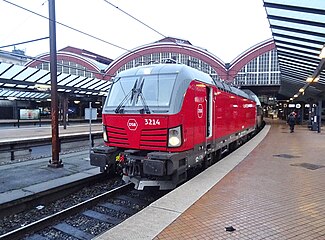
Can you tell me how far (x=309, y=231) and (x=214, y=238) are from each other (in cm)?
135

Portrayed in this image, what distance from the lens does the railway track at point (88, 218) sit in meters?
5.10

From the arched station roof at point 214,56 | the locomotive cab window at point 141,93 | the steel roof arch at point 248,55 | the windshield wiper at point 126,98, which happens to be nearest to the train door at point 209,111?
the locomotive cab window at point 141,93

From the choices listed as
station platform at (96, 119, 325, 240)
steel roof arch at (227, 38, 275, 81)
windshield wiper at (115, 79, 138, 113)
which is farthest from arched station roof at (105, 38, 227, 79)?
station platform at (96, 119, 325, 240)

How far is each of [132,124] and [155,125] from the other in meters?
0.63

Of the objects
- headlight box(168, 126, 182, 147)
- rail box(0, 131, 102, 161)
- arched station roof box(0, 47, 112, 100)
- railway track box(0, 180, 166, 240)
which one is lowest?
railway track box(0, 180, 166, 240)

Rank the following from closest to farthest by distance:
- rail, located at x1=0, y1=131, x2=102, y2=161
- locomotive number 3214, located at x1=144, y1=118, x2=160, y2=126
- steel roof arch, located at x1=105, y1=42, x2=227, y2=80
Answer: locomotive number 3214, located at x1=144, y1=118, x2=160, y2=126
rail, located at x1=0, y1=131, x2=102, y2=161
steel roof arch, located at x1=105, y1=42, x2=227, y2=80

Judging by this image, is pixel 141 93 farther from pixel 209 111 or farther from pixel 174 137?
pixel 209 111

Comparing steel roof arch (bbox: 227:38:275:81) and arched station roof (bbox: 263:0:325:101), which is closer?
arched station roof (bbox: 263:0:325:101)

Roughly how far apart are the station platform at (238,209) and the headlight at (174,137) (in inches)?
36.7

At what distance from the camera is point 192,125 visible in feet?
22.8

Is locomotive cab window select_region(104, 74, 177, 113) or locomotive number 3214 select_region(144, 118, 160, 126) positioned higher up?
locomotive cab window select_region(104, 74, 177, 113)

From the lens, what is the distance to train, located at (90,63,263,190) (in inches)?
250

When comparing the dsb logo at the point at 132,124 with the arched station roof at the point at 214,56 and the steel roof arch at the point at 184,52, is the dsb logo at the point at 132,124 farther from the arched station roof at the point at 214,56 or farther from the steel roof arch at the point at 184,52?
the steel roof arch at the point at 184,52

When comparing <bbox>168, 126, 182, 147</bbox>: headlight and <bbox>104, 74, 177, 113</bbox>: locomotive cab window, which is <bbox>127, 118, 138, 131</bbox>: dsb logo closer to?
<bbox>104, 74, 177, 113</bbox>: locomotive cab window
